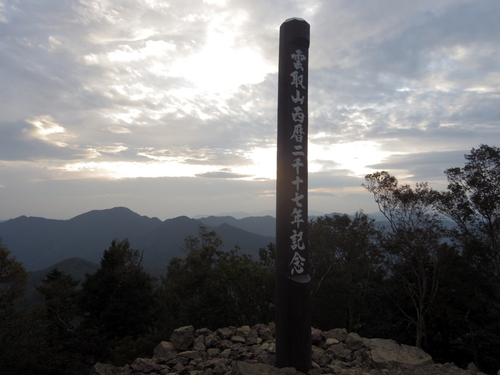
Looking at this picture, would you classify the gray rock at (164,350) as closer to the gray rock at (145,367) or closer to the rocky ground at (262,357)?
the rocky ground at (262,357)

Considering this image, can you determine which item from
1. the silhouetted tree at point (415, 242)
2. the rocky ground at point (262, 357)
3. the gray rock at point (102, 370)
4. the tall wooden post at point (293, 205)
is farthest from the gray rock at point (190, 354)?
the silhouetted tree at point (415, 242)

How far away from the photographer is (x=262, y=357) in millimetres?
7312

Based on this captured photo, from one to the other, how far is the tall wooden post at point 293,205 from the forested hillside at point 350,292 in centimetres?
798

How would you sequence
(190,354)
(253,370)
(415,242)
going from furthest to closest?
(415,242) < (190,354) < (253,370)

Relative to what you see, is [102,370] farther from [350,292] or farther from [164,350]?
[350,292]

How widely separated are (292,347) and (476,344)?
13.7 m

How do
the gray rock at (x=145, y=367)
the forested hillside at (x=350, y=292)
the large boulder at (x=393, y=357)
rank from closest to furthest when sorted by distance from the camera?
the large boulder at (x=393, y=357) → the gray rock at (x=145, y=367) → the forested hillside at (x=350, y=292)

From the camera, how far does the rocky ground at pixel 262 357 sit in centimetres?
663

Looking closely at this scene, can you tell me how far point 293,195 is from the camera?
6.89 meters

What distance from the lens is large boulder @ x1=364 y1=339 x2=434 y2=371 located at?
6836mm

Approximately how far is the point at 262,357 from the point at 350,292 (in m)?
12.8

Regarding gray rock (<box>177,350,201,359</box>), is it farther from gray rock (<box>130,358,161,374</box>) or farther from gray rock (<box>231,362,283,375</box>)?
gray rock (<box>231,362,283,375</box>)

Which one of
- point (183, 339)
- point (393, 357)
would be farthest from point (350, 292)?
point (183, 339)

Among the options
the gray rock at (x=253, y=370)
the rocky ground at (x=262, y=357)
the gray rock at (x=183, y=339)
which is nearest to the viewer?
the gray rock at (x=253, y=370)
